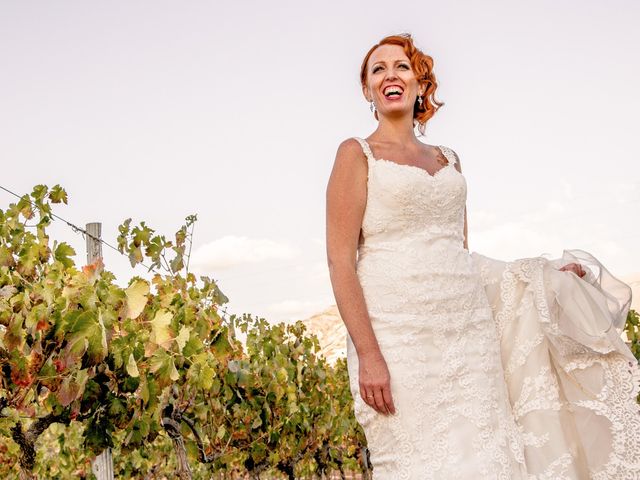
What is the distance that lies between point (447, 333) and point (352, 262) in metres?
0.36

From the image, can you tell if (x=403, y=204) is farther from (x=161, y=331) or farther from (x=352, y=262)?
(x=161, y=331)

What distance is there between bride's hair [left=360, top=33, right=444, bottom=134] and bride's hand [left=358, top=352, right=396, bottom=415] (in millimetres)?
965

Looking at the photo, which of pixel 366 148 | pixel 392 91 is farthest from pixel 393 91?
pixel 366 148

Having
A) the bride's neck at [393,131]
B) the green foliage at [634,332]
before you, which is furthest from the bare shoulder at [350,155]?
the green foliage at [634,332]

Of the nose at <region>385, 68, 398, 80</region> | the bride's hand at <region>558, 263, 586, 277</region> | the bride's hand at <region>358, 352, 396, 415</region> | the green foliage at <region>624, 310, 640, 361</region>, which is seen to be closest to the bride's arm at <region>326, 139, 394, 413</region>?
the bride's hand at <region>358, 352, 396, 415</region>

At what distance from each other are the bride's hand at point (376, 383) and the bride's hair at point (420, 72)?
97 centimetres

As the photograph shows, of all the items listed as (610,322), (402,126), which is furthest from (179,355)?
(610,322)

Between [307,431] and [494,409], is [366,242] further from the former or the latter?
[307,431]

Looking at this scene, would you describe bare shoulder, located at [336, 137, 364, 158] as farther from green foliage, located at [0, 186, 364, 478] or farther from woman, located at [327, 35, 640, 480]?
green foliage, located at [0, 186, 364, 478]

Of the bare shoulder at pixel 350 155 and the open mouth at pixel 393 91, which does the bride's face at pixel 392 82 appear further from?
the bare shoulder at pixel 350 155

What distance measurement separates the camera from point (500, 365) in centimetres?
266

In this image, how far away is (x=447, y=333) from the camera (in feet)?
8.30

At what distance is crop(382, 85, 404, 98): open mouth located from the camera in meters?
2.81

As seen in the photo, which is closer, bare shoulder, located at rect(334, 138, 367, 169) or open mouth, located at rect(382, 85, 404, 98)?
bare shoulder, located at rect(334, 138, 367, 169)
